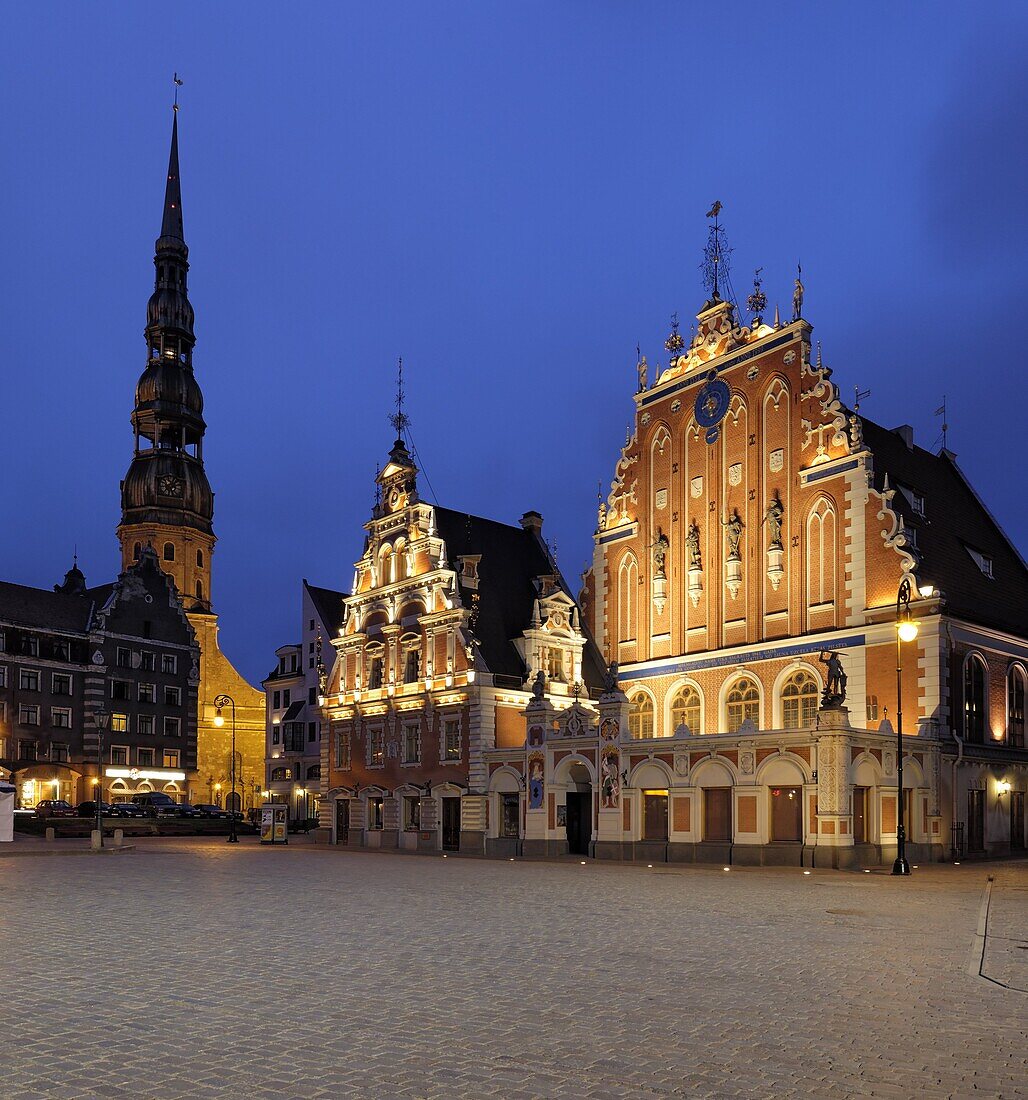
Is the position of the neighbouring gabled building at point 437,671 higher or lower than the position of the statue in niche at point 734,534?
lower

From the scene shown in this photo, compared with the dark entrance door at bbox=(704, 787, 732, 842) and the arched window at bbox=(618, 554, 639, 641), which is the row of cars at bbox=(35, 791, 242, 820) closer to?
the arched window at bbox=(618, 554, 639, 641)

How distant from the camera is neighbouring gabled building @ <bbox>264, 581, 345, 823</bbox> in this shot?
7912cm

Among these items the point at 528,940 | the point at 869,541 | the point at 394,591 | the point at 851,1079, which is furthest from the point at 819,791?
the point at 851,1079

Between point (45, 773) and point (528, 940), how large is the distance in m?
67.8

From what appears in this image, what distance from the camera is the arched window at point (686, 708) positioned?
47406 millimetres

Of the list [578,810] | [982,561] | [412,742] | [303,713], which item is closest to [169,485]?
[303,713]

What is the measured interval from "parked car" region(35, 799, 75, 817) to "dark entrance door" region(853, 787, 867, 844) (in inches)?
1927

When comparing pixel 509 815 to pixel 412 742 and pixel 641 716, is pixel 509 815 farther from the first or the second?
pixel 412 742

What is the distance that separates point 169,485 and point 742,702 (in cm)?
7501

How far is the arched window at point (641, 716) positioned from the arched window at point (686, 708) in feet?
4.75

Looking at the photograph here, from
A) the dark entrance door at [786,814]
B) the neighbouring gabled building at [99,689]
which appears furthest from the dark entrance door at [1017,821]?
the neighbouring gabled building at [99,689]

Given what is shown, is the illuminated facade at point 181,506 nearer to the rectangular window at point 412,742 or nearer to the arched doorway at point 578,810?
the rectangular window at point 412,742

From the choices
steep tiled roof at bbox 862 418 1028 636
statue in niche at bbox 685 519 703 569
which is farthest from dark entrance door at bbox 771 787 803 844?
statue in niche at bbox 685 519 703 569

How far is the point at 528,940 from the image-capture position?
56.6 feet
